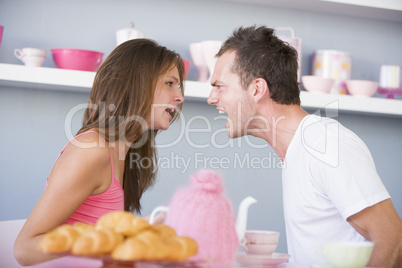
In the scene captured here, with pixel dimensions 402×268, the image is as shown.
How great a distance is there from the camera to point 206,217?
72 centimetres

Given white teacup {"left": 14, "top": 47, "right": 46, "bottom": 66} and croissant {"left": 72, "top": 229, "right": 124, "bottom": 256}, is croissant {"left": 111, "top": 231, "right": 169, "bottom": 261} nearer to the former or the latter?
croissant {"left": 72, "top": 229, "right": 124, "bottom": 256}

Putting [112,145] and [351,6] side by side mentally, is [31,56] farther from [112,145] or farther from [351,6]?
[351,6]

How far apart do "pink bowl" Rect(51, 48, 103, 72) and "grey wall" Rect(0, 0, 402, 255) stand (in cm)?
16

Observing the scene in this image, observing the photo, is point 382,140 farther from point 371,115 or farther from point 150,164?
point 150,164

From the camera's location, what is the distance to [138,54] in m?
1.27

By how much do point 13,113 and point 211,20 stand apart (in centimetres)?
89

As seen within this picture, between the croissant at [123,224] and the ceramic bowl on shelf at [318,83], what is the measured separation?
1.36 metres

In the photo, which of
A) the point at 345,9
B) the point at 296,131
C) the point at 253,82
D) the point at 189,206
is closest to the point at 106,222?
the point at 189,206

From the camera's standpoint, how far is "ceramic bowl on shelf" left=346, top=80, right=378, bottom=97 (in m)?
1.93

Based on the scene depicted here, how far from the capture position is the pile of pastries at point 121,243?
60cm

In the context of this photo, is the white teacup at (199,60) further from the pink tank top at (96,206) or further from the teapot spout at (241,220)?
the teapot spout at (241,220)

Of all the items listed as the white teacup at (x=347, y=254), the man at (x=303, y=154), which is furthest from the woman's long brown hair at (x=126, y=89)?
the white teacup at (x=347, y=254)

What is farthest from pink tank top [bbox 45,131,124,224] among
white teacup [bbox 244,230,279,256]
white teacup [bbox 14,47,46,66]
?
white teacup [bbox 14,47,46,66]

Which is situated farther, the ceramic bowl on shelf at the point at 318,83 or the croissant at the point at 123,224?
the ceramic bowl on shelf at the point at 318,83
